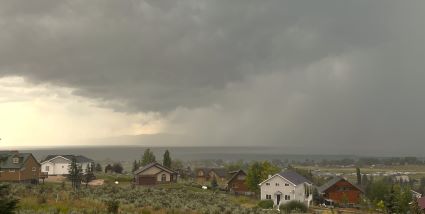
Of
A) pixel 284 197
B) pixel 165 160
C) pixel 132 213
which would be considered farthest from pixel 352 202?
pixel 132 213

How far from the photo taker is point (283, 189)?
A: 255ft

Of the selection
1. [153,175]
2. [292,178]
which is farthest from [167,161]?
[292,178]

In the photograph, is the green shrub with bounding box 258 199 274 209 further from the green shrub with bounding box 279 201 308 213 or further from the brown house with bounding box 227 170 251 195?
the brown house with bounding box 227 170 251 195

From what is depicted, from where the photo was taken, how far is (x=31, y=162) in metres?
84.4

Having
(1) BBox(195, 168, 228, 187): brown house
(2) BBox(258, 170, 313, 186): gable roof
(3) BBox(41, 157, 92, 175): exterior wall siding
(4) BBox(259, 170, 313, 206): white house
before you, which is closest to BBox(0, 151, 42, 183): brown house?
(3) BBox(41, 157, 92, 175): exterior wall siding

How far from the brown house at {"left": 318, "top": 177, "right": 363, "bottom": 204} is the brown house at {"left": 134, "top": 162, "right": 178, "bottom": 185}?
34.7m

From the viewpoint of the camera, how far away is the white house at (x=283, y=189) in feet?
252

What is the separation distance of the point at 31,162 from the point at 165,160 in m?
42.2

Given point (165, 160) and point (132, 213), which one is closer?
point (132, 213)

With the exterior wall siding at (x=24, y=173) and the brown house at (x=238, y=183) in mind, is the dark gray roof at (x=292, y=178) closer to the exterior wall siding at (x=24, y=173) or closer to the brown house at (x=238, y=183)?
the brown house at (x=238, y=183)

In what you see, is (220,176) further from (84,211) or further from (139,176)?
(84,211)

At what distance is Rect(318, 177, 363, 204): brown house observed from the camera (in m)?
87.5

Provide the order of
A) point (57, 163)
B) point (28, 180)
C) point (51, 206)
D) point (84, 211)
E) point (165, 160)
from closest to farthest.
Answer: point (84, 211) → point (51, 206) → point (28, 180) → point (57, 163) → point (165, 160)

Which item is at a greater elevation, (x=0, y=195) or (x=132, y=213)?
(x=0, y=195)
